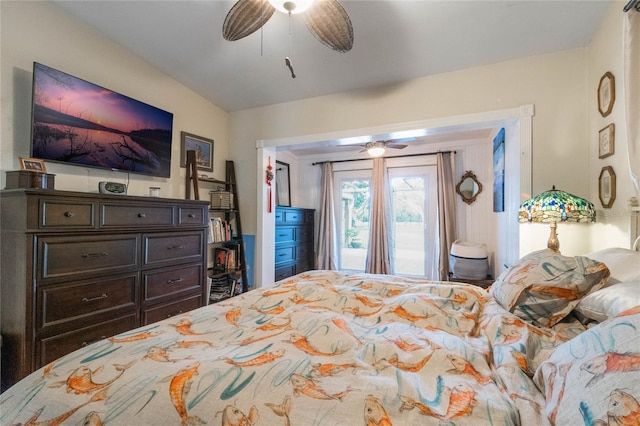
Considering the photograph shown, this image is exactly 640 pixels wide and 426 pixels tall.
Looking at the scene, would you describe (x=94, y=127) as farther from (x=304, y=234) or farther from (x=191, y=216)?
(x=304, y=234)

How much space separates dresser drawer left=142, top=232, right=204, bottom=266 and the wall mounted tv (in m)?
0.70

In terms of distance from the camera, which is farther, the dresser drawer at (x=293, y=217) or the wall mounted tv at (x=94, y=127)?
the dresser drawer at (x=293, y=217)

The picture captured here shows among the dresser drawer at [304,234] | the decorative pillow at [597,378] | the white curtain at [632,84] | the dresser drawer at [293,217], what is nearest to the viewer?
the decorative pillow at [597,378]

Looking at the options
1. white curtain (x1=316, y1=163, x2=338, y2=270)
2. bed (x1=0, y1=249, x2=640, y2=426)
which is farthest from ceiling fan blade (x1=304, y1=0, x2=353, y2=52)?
white curtain (x1=316, y1=163, x2=338, y2=270)

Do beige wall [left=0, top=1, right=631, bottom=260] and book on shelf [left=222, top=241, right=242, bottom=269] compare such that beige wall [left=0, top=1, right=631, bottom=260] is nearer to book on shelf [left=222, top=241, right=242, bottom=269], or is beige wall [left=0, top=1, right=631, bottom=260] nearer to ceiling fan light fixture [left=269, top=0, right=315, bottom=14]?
book on shelf [left=222, top=241, right=242, bottom=269]

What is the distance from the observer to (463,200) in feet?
13.9

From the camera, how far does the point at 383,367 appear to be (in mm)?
795

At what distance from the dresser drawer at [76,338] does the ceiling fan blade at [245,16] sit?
82.1 inches

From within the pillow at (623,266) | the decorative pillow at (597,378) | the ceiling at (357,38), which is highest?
the ceiling at (357,38)

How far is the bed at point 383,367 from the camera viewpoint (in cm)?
60

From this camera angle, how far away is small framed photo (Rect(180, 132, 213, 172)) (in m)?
3.13

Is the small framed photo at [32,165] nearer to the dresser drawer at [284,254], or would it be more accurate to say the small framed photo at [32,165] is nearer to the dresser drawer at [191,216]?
the dresser drawer at [191,216]

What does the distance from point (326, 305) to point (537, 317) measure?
0.84 metres

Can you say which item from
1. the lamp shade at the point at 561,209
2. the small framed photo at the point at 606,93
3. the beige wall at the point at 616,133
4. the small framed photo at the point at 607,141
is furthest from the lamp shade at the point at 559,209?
the small framed photo at the point at 606,93
